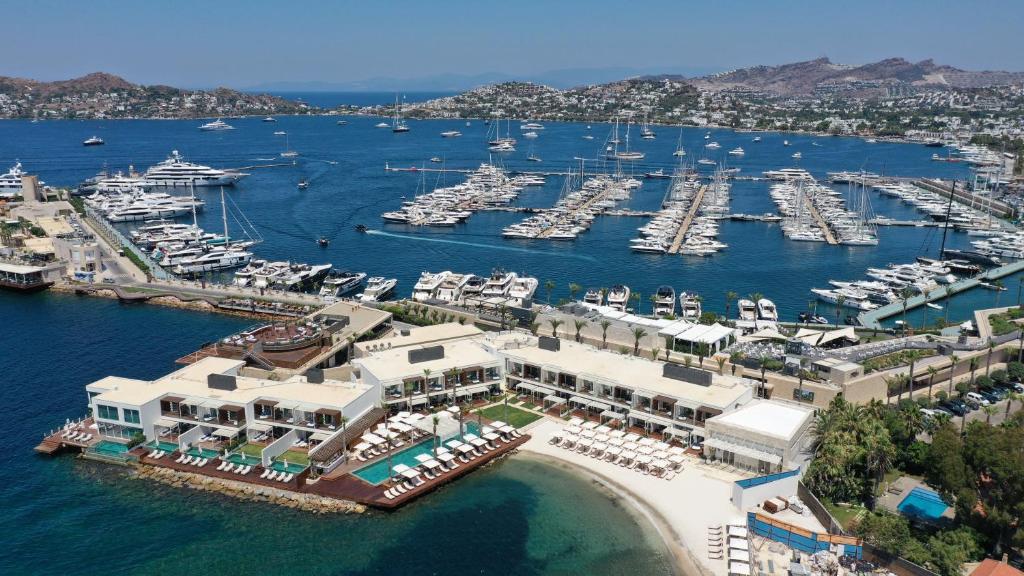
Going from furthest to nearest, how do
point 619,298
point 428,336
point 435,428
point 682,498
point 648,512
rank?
point 619,298
point 428,336
point 435,428
point 682,498
point 648,512

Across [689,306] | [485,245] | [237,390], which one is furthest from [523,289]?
[237,390]

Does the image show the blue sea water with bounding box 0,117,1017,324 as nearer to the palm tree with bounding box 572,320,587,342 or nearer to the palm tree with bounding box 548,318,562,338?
the palm tree with bounding box 548,318,562,338

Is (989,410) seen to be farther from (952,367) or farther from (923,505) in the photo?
(923,505)

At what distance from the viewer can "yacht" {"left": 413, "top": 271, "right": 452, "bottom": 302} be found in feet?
219

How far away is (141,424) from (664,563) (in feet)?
91.0

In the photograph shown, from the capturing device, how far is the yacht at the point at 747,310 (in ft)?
200

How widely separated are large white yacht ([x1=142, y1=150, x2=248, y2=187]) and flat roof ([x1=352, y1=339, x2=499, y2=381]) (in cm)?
9615

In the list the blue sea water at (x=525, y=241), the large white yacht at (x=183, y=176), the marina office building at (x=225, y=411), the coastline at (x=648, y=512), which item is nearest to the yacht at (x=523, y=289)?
the blue sea water at (x=525, y=241)

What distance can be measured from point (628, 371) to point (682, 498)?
10.4 m

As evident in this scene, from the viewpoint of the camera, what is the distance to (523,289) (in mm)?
67500

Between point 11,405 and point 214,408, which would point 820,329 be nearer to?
point 214,408

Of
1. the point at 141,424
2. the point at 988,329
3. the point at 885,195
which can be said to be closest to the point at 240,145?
the point at 885,195

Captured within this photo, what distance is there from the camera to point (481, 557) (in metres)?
30.2

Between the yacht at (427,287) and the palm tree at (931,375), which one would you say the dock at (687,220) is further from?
the palm tree at (931,375)
